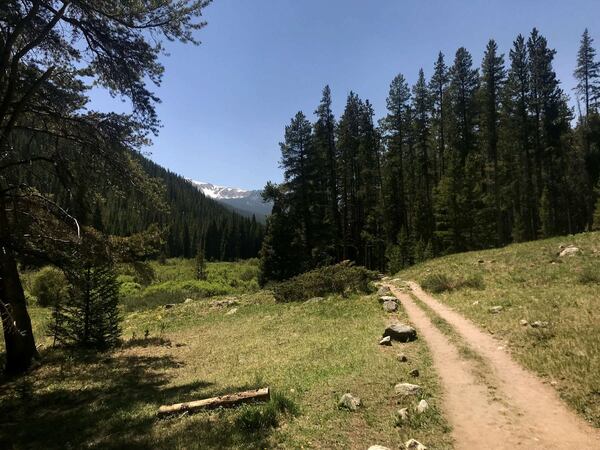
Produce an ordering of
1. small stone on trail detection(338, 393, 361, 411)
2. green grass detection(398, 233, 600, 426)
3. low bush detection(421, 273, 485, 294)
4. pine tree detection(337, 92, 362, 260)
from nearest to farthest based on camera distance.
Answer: small stone on trail detection(338, 393, 361, 411) < green grass detection(398, 233, 600, 426) < low bush detection(421, 273, 485, 294) < pine tree detection(337, 92, 362, 260)

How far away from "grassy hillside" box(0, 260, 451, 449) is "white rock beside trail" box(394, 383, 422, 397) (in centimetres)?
13

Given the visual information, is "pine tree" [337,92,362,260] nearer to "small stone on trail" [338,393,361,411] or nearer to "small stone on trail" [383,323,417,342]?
"small stone on trail" [383,323,417,342]

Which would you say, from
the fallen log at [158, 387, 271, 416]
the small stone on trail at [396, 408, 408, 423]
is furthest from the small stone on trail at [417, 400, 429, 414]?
the fallen log at [158, 387, 271, 416]

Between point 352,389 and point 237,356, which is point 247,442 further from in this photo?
point 237,356

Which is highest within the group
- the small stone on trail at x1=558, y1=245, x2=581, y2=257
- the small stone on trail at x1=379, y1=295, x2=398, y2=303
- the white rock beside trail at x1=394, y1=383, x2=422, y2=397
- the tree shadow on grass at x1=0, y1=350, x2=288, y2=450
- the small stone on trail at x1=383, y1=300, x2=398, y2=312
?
the small stone on trail at x1=558, y1=245, x2=581, y2=257

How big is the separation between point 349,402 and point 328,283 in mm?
13600

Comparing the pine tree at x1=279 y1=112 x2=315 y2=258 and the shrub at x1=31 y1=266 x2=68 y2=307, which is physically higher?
the pine tree at x1=279 y1=112 x2=315 y2=258

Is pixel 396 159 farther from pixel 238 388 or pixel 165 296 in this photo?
pixel 238 388

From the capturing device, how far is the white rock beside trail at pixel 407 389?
6.81 meters

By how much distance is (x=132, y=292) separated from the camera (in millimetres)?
41500

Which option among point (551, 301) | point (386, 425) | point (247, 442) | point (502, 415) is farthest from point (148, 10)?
point (551, 301)

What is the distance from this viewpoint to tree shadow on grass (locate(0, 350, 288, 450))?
19.3 feet

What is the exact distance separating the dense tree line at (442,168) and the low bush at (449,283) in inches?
605

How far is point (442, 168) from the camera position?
133 ft
